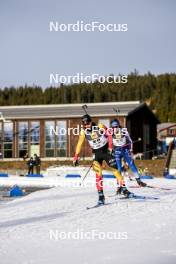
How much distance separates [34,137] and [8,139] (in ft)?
8.26

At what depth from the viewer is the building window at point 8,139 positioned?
2055 inches

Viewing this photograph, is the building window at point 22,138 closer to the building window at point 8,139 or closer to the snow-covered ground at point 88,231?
the building window at point 8,139

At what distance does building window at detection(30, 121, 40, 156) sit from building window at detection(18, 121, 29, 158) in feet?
2.01

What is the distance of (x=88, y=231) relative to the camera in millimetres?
9492

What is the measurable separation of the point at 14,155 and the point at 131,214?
4332cm

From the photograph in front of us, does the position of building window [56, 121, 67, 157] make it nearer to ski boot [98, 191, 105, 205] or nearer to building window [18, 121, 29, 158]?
building window [18, 121, 29, 158]

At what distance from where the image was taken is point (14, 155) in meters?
53.6

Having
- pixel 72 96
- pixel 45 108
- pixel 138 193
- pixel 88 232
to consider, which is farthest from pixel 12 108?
pixel 72 96

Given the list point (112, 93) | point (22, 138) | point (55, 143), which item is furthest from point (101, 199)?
point (112, 93)

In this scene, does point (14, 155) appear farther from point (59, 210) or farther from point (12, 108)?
point (59, 210)

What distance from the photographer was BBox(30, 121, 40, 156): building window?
5184 cm

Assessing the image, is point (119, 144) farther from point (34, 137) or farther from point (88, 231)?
point (34, 137)

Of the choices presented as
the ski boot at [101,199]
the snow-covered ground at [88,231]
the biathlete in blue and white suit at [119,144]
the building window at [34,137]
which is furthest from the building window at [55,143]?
the ski boot at [101,199]

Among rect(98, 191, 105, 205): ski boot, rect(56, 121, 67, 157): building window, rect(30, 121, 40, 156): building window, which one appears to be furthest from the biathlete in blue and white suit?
rect(30, 121, 40, 156): building window
